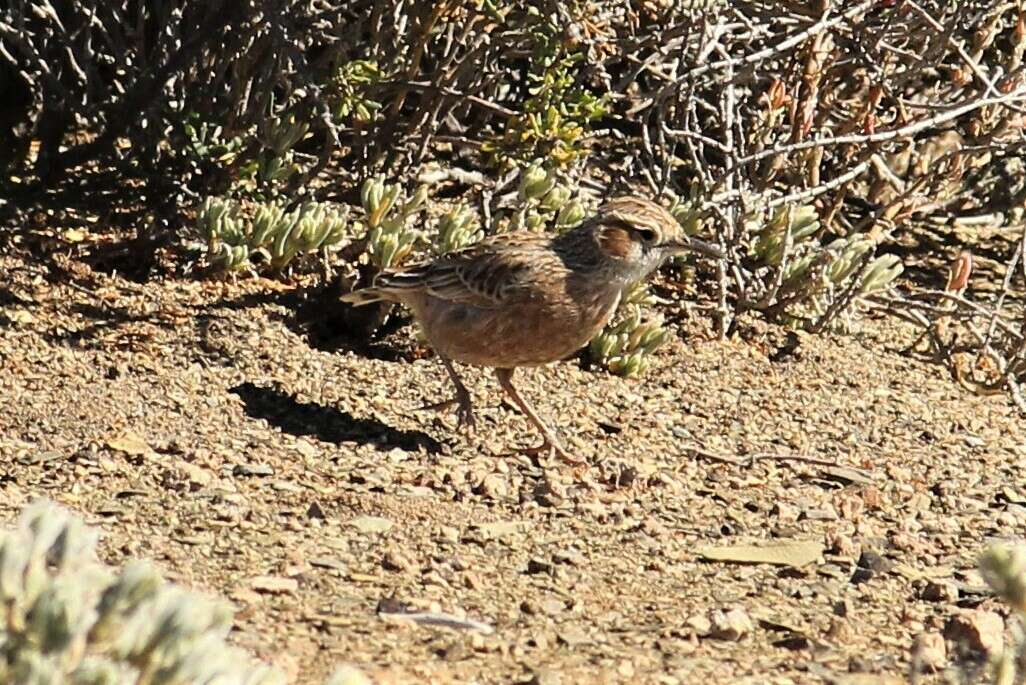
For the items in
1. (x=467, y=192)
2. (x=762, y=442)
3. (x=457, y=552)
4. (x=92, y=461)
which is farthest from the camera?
(x=467, y=192)

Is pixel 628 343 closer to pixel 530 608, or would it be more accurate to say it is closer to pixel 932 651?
pixel 530 608

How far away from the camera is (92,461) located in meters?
6.48

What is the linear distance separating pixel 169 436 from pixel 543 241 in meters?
1.87

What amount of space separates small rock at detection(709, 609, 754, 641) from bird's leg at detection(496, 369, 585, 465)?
175 centimetres

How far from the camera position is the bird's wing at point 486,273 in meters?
7.43

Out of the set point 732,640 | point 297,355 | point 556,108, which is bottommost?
point 297,355

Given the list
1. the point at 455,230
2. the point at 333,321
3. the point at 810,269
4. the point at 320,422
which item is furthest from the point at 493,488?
the point at 810,269

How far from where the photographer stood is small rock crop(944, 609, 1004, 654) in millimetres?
5332

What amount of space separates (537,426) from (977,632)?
7.93ft

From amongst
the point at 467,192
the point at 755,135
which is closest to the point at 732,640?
the point at 755,135

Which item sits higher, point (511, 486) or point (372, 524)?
point (372, 524)

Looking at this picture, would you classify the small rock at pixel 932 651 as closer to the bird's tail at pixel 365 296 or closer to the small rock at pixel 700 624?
the small rock at pixel 700 624

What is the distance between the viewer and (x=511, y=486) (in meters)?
6.86

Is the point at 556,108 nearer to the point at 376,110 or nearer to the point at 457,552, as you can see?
the point at 376,110
